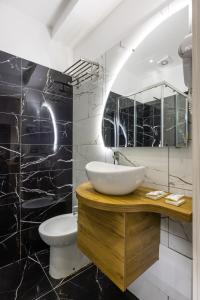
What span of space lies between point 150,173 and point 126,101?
67cm

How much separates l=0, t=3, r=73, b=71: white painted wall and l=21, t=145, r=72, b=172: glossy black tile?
1034mm

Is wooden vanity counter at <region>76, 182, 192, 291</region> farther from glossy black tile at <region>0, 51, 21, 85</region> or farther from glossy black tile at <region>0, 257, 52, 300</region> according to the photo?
glossy black tile at <region>0, 51, 21, 85</region>

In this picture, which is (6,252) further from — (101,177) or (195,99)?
(195,99)

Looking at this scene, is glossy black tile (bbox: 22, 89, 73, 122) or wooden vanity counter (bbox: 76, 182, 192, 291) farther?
glossy black tile (bbox: 22, 89, 73, 122)

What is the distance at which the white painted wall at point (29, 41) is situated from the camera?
5.97ft

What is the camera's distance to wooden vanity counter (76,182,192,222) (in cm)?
87

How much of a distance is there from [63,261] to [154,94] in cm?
Answer: 171

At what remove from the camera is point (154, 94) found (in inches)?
51.3

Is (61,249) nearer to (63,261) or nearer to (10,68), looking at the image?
(63,261)

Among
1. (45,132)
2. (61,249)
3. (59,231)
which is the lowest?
(61,249)

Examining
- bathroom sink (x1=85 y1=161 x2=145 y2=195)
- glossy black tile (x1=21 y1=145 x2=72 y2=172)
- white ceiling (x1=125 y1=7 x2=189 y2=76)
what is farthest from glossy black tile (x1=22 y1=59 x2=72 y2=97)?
bathroom sink (x1=85 y1=161 x2=145 y2=195)

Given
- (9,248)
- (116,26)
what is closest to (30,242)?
(9,248)

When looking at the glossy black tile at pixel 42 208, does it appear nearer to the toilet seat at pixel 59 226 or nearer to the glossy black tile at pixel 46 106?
the toilet seat at pixel 59 226

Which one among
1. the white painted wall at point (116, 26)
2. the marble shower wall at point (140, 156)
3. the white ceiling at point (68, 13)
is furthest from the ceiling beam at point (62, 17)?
the marble shower wall at point (140, 156)
